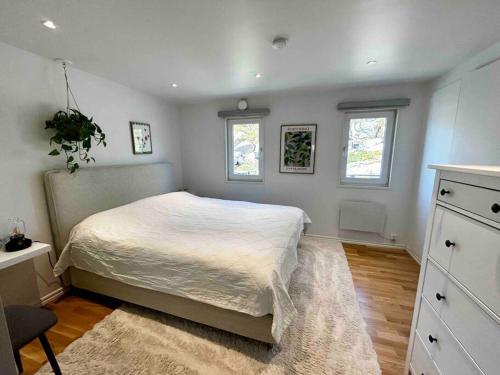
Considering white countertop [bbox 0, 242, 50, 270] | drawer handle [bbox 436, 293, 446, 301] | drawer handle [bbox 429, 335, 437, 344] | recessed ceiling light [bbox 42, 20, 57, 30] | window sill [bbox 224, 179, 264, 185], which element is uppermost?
recessed ceiling light [bbox 42, 20, 57, 30]

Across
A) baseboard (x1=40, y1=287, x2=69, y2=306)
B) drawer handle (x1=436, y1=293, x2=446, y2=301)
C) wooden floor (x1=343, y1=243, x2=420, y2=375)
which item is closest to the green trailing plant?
baseboard (x1=40, y1=287, x2=69, y2=306)

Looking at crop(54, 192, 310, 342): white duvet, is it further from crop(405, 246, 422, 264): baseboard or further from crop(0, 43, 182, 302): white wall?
crop(405, 246, 422, 264): baseboard

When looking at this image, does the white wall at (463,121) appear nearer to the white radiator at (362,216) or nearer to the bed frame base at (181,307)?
the white radiator at (362,216)

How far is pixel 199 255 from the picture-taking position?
63.0 inches

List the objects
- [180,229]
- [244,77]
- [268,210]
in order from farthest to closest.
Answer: [268,210], [244,77], [180,229]

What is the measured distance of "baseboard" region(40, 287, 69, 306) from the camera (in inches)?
78.5

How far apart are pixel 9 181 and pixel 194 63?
1955mm

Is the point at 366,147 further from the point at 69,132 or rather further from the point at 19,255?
the point at 19,255

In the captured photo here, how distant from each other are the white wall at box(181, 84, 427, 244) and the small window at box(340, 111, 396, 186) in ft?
0.36

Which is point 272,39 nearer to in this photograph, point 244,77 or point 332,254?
point 244,77

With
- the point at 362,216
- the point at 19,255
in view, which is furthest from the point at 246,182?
the point at 19,255

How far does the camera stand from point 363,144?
122 inches

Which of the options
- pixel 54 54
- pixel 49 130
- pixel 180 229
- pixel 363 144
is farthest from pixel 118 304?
pixel 363 144

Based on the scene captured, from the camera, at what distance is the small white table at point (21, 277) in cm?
156
